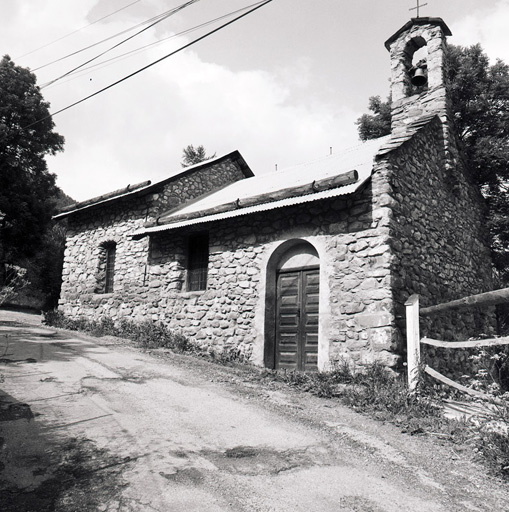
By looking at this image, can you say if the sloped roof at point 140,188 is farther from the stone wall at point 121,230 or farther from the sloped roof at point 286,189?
the sloped roof at point 286,189

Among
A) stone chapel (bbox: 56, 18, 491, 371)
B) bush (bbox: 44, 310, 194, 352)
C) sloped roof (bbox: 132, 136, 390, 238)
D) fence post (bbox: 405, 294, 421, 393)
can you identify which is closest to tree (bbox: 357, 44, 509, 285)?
stone chapel (bbox: 56, 18, 491, 371)

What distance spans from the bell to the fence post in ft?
19.5

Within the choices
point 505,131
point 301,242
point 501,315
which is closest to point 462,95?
point 505,131

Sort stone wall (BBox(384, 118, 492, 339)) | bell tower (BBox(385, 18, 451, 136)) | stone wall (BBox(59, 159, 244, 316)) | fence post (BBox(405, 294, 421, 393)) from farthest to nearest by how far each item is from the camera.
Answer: stone wall (BBox(59, 159, 244, 316)) → bell tower (BBox(385, 18, 451, 136)) → stone wall (BBox(384, 118, 492, 339)) → fence post (BBox(405, 294, 421, 393))

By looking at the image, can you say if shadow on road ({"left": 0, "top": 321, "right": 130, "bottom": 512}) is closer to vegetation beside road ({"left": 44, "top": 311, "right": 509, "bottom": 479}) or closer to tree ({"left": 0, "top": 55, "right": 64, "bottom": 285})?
vegetation beside road ({"left": 44, "top": 311, "right": 509, "bottom": 479})

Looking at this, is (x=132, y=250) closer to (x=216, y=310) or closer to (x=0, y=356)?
(x=216, y=310)

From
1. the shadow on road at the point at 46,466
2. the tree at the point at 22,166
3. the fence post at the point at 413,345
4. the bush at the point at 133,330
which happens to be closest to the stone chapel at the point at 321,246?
the bush at the point at 133,330

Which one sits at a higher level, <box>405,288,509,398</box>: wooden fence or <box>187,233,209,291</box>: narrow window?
<box>187,233,209,291</box>: narrow window

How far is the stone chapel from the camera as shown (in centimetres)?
771

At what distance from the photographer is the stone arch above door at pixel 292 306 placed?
849cm

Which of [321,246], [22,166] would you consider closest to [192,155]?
[22,166]

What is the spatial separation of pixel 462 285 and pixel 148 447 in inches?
329

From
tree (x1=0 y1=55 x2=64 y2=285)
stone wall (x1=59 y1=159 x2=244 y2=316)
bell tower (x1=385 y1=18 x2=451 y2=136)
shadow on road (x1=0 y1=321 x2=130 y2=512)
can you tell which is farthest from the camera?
tree (x1=0 y1=55 x2=64 y2=285)

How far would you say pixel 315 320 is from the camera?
8.41 meters
